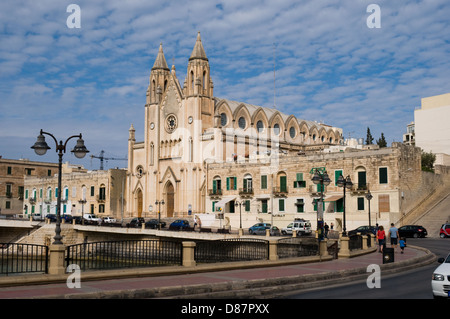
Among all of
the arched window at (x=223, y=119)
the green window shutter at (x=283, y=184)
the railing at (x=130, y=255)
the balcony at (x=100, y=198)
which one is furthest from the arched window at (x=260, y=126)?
the railing at (x=130, y=255)

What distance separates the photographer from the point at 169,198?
234 feet

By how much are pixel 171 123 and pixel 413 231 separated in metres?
39.1

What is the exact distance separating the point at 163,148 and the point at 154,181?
4935mm

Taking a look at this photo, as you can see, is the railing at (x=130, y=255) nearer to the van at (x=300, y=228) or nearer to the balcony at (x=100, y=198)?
the van at (x=300, y=228)

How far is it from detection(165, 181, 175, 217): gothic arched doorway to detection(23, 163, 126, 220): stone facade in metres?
6.77

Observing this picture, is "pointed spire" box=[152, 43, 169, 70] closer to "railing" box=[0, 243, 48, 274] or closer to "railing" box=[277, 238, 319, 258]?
"railing" box=[0, 243, 48, 274]

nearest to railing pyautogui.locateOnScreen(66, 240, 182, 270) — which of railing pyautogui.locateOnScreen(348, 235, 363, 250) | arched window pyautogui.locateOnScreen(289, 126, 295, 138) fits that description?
railing pyautogui.locateOnScreen(348, 235, 363, 250)

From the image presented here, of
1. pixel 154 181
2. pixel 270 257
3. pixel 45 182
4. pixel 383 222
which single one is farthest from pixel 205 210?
pixel 270 257

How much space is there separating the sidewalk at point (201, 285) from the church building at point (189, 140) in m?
40.8

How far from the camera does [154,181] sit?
2847 inches

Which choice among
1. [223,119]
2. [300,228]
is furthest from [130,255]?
[223,119]

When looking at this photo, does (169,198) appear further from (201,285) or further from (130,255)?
(201,285)

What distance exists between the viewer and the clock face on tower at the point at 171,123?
7188 centimetres
